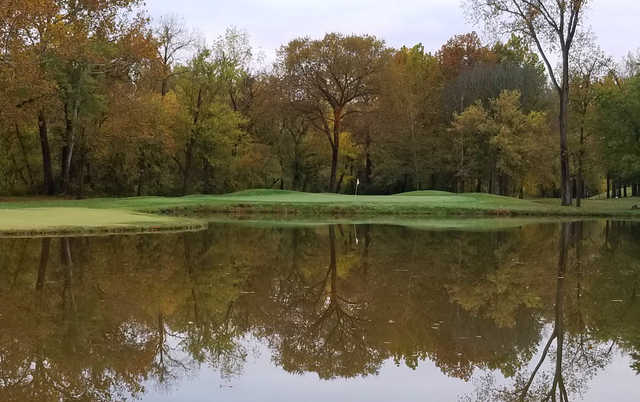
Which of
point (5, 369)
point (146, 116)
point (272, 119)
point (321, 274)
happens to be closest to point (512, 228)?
point (321, 274)

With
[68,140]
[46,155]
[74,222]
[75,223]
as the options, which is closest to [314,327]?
[75,223]

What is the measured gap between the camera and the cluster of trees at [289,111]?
→ 3959cm

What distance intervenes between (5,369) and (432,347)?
15.1 ft

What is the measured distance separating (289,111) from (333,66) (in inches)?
208

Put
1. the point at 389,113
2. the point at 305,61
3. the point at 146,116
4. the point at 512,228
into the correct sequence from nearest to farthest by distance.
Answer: the point at 512,228 < the point at 146,116 < the point at 305,61 < the point at 389,113

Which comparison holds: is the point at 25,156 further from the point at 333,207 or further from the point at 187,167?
the point at 333,207

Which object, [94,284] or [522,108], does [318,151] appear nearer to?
[522,108]

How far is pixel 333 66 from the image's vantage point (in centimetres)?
5109

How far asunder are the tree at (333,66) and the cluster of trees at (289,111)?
0.12 meters

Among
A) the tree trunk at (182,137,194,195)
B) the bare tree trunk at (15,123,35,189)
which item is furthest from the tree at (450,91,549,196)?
the bare tree trunk at (15,123,35,189)

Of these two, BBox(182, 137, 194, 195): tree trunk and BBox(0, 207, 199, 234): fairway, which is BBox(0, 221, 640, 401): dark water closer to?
BBox(0, 207, 199, 234): fairway

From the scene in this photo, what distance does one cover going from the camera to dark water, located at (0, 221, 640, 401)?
6.46 m

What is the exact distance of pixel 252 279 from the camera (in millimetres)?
12625

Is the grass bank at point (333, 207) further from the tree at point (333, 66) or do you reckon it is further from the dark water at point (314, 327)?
the dark water at point (314, 327)
